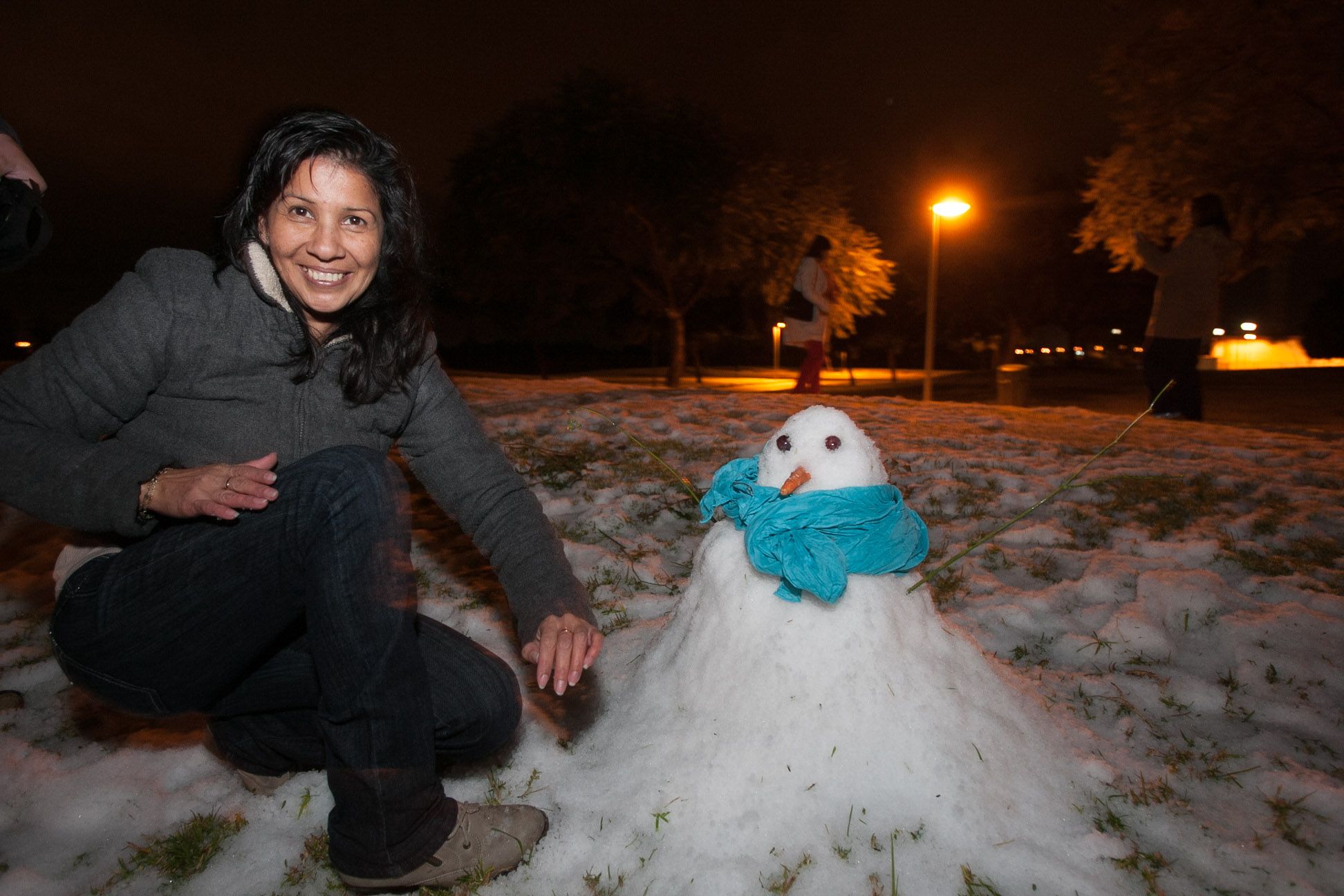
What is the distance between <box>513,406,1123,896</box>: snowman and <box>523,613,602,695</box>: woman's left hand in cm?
39

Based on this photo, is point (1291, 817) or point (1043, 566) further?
point (1043, 566)

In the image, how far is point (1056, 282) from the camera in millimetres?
30750

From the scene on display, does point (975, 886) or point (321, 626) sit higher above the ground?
point (321, 626)

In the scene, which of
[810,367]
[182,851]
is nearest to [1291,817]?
[182,851]

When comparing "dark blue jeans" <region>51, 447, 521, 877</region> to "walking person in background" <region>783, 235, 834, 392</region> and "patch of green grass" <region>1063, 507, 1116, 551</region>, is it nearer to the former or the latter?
"patch of green grass" <region>1063, 507, 1116, 551</region>

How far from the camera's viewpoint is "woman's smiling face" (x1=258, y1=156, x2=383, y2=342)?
1988mm

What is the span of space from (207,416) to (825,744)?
1.75 m

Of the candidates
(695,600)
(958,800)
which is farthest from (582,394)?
(958,800)

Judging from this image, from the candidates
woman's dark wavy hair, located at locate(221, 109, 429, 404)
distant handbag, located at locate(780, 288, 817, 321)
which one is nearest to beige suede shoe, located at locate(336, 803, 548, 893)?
woman's dark wavy hair, located at locate(221, 109, 429, 404)

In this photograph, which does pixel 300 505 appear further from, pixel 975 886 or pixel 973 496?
pixel 973 496

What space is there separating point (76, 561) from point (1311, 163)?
11.7 metres

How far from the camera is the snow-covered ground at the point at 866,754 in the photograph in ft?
6.03

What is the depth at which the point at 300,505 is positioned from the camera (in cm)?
164

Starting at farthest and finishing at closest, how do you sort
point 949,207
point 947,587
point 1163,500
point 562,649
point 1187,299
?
point 949,207
point 1187,299
point 1163,500
point 947,587
point 562,649
